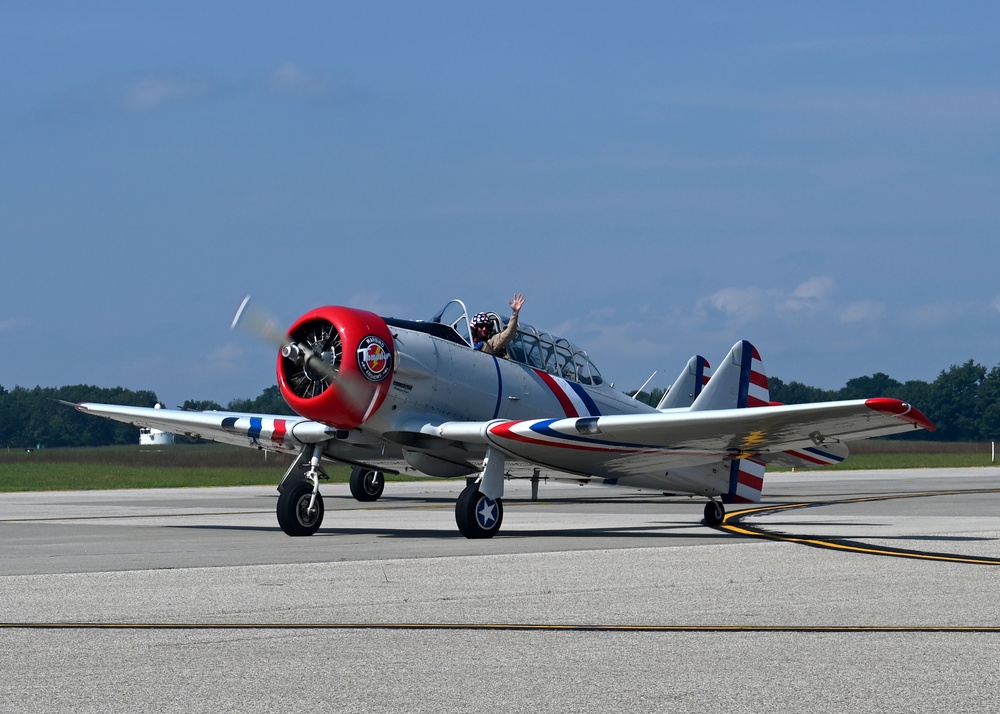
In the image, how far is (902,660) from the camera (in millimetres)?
5973

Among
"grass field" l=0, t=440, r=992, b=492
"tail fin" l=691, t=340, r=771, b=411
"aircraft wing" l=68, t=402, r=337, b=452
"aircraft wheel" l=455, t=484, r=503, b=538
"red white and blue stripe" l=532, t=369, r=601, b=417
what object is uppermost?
"tail fin" l=691, t=340, r=771, b=411

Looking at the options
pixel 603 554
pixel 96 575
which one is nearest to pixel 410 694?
pixel 96 575

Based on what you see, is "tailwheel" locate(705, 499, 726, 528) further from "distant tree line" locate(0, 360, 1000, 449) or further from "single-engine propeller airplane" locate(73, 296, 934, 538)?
"distant tree line" locate(0, 360, 1000, 449)

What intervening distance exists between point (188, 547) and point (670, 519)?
26.3 feet

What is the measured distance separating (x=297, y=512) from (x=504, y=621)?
7.74 m

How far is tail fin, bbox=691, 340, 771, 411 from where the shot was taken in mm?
18438

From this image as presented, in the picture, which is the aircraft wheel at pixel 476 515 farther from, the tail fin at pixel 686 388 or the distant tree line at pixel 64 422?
the distant tree line at pixel 64 422

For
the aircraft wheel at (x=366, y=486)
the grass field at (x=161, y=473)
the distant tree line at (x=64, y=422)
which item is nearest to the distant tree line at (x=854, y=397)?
the distant tree line at (x=64, y=422)

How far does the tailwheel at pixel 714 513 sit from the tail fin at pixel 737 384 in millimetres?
1575

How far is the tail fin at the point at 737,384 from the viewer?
18438 millimetres

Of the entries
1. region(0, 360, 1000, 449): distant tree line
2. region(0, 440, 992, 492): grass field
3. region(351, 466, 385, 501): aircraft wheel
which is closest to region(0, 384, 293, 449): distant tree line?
region(0, 360, 1000, 449): distant tree line

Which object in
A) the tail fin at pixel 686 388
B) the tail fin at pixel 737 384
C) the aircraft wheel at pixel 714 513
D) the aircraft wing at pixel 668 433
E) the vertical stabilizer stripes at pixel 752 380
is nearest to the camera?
the aircraft wing at pixel 668 433

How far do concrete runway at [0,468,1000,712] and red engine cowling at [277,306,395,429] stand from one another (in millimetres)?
1545

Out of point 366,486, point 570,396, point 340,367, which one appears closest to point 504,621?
point 340,367
